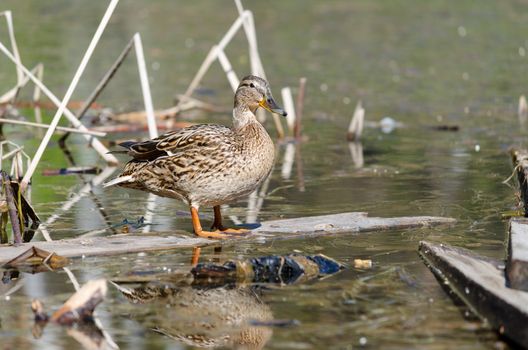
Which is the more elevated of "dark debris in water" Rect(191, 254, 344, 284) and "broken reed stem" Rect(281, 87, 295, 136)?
"broken reed stem" Rect(281, 87, 295, 136)

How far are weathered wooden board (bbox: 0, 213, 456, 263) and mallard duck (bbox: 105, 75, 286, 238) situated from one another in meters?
0.19

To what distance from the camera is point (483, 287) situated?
5.54 meters

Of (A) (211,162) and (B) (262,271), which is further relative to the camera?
(A) (211,162)

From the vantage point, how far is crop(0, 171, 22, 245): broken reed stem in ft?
23.0

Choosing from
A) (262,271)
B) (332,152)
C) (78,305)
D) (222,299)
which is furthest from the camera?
(332,152)

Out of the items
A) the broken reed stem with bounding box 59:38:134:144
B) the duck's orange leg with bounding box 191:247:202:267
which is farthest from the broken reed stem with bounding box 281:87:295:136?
the duck's orange leg with bounding box 191:247:202:267

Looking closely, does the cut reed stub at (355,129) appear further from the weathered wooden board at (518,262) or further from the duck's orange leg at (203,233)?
the weathered wooden board at (518,262)

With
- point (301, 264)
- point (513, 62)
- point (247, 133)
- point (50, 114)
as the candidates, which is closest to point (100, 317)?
point (301, 264)

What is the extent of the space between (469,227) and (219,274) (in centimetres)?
228

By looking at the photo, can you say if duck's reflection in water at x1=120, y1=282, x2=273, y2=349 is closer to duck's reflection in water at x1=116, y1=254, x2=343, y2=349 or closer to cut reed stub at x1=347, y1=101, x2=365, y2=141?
duck's reflection in water at x1=116, y1=254, x2=343, y2=349

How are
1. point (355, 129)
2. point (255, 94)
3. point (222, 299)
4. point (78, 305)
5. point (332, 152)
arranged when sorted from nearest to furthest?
point (78, 305) < point (222, 299) < point (255, 94) < point (332, 152) < point (355, 129)

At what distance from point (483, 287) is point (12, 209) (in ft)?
10.3

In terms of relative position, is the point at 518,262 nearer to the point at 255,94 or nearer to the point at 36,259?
the point at 36,259

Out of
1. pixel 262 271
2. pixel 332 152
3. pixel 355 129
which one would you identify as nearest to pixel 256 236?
pixel 262 271
